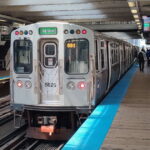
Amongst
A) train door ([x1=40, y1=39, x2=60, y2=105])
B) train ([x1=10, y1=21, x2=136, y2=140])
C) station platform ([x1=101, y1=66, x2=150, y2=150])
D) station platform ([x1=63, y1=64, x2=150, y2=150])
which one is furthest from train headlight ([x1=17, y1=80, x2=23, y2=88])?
station platform ([x1=101, y1=66, x2=150, y2=150])

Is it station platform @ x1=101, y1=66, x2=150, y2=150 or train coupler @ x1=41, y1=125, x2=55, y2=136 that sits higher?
station platform @ x1=101, y1=66, x2=150, y2=150

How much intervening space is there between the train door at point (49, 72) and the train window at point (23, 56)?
0.33 meters

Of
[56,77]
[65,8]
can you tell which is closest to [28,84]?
[56,77]

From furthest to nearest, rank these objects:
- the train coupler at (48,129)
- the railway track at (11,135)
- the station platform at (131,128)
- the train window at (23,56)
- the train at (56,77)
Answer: the railway track at (11,135)
the train window at (23,56)
the train at (56,77)
the train coupler at (48,129)
the station platform at (131,128)

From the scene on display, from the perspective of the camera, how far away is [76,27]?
8312mm

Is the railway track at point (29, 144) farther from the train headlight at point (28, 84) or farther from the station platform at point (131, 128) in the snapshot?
the station platform at point (131, 128)

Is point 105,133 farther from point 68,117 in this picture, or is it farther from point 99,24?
point 99,24

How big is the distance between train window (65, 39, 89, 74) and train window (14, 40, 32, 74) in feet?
3.33

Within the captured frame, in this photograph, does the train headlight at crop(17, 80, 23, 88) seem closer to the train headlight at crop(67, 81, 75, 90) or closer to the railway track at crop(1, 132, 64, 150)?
the train headlight at crop(67, 81, 75, 90)

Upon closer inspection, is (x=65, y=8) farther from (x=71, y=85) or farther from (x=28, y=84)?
(x=71, y=85)

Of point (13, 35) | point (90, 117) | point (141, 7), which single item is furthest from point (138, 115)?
point (141, 7)

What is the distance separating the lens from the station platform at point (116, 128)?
5.80m

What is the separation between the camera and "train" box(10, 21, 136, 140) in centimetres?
823

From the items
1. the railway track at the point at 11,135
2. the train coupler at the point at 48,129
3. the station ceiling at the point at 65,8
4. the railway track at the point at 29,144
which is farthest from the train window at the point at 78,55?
the station ceiling at the point at 65,8
